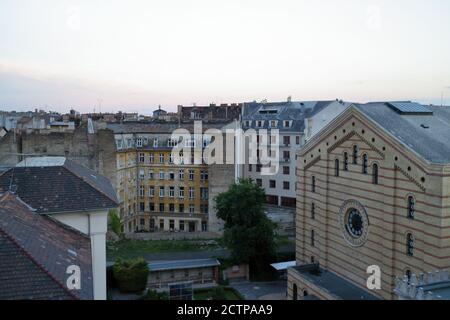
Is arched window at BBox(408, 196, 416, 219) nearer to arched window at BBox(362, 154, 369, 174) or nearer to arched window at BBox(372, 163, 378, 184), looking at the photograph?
arched window at BBox(372, 163, 378, 184)

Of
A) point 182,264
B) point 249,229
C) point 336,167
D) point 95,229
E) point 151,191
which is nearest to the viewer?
point 95,229

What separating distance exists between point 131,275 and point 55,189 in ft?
47.6

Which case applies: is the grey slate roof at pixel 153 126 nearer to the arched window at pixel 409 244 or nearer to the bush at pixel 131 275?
the bush at pixel 131 275

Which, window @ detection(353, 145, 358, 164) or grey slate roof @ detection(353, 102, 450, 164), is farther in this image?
window @ detection(353, 145, 358, 164)

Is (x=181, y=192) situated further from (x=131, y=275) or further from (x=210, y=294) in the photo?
(x=210, y=294)

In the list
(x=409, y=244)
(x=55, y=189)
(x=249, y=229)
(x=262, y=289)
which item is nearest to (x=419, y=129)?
(x=409, y=244)

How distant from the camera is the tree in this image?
36.8 m

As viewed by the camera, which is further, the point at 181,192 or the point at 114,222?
the point at 181,192

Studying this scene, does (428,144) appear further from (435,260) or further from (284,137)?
(284,137)

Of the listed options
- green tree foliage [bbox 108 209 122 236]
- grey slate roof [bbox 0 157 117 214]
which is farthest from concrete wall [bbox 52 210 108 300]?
green tree foliage [bbox 108 209 122 236]

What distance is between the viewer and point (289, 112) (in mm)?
58531

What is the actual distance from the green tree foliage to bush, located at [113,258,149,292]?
9.79 metres

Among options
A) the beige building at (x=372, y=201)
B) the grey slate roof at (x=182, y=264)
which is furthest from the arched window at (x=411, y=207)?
the grey slate roof at (x=182, y=264)

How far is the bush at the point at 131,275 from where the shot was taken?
33281mm
